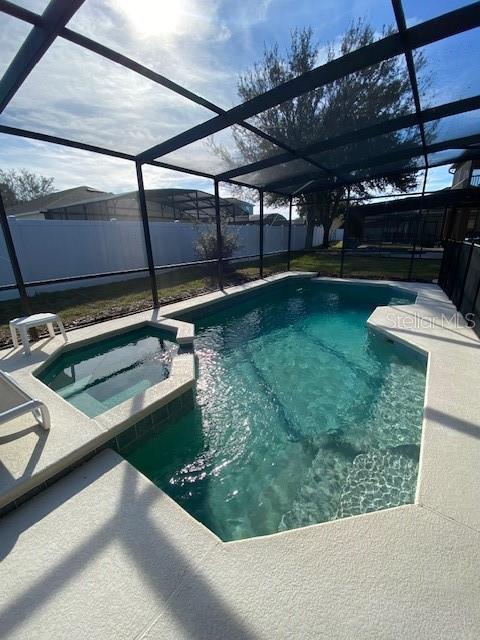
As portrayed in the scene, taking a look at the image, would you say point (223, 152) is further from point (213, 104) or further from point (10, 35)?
point (10, 35)

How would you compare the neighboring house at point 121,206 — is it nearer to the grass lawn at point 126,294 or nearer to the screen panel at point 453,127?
the grass lawn at point 126,294

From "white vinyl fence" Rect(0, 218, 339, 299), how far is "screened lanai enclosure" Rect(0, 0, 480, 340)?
0.16 feet

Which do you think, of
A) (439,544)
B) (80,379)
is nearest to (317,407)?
(439,544)

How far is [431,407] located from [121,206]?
15.5m

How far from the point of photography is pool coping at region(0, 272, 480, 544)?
5.61 ft

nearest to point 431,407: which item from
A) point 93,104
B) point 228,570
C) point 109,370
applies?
point 228,570

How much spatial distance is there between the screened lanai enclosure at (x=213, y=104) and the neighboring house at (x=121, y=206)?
638cm

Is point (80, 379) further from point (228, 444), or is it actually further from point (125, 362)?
point (228, 444)

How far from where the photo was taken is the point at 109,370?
3.70 m

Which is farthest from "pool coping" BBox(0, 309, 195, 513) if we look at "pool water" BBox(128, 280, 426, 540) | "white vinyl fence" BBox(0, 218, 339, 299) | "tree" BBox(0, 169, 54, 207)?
"tree" BBox(0, 169, 54, 207)

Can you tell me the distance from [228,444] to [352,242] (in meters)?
17.7

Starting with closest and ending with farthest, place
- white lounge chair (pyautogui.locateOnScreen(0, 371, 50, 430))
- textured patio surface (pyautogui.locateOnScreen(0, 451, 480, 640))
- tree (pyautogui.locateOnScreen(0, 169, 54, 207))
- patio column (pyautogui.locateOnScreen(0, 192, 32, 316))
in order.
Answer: textured patio surface (pyautogui.locateOnScreen(0, 451, 480, 640))
white lounge chair (pyautogui.locateOnScreen(0, 371, 50, 430))
patio column (pyautogui.locateOnScreen(0, 192, 32, 316))
tree (pyautogui.locateOnScreen(0, 169, 54, 207))

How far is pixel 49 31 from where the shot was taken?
6.95 feet

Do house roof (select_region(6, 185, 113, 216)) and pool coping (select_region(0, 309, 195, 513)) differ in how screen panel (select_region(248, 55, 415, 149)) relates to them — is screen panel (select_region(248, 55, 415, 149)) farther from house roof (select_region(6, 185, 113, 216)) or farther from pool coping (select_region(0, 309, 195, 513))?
house roof (select_region(6, 185, 113, 216))
